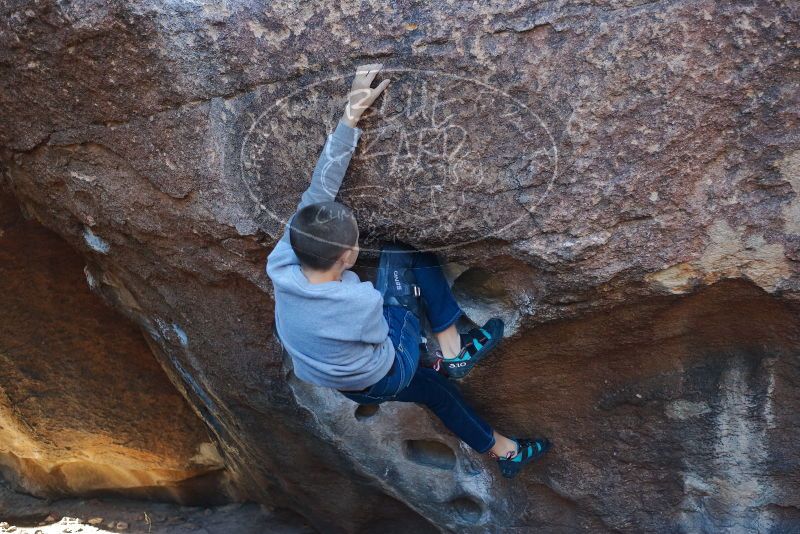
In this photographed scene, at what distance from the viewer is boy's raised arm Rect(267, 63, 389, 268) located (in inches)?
59.4

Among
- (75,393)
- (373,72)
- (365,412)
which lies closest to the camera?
(373,72)

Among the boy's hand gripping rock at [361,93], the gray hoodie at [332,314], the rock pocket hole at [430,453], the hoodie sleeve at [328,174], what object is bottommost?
the rock pocket hole at [430,453]

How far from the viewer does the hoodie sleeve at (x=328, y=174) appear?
5.06ft

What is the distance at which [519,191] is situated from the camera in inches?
60.0

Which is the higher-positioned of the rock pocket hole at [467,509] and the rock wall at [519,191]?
the rock wall at [519,191]

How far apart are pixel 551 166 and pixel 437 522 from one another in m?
1.19

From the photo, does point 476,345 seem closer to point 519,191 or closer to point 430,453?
point 519,191

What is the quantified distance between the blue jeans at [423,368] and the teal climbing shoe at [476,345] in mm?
66

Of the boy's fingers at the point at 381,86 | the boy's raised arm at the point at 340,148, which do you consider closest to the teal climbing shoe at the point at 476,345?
the boy's raised arm at the point at 340,148

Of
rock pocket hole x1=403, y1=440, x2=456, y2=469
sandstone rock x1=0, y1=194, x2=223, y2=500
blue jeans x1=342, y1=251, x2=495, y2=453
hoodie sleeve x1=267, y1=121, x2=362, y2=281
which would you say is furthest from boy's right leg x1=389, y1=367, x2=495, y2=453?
sandstone rock x1=0, y1=194, x2=223, y2=500

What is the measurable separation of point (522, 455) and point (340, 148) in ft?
2.99

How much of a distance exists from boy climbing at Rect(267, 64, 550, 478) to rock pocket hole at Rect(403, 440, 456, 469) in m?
0.43

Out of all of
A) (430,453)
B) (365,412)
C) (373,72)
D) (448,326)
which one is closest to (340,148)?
(373,72)

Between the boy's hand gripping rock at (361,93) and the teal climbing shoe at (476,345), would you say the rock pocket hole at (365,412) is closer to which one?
the teal climbing shoe at (476,345)
